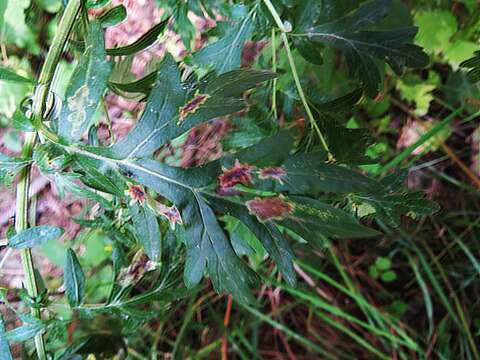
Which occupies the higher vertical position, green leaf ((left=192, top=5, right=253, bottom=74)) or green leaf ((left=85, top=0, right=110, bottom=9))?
green leaf ((left=85, top=0, right=110, bottom=9))

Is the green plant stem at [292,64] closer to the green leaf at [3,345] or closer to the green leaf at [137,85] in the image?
the green leaf at [137,85]

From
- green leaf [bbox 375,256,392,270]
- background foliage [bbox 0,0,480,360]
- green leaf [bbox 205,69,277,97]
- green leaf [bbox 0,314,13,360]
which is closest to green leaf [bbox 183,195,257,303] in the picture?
background foliage [bbox 0,0,480,360]

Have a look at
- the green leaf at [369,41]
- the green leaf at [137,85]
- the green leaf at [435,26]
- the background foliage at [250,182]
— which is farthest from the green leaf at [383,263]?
the green leaf at [137,85]

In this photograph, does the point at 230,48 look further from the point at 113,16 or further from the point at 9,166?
the point at 9,166

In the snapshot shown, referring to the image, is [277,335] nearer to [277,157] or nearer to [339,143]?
[339,143]

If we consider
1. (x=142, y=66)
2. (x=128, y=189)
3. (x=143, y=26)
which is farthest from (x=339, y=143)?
(x=143, y=26)

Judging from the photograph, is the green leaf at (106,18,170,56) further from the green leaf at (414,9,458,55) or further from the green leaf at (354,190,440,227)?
the green leaf at (414,9,458,55)

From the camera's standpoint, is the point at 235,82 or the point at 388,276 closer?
the point at 235,82

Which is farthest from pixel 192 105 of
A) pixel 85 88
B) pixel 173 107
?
pixel 85 88
